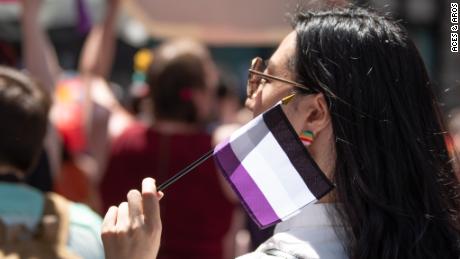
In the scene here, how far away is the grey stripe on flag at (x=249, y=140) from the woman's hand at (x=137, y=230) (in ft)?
0.70

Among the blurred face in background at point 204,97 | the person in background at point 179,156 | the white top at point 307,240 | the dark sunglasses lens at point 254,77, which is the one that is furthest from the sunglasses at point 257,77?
the blurred face in background at point 204,97

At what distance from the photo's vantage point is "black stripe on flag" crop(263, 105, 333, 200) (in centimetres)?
175

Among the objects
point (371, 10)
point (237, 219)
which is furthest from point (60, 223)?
point (237, 219)

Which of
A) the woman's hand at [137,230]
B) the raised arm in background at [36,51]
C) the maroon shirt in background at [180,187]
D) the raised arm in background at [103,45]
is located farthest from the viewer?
the raised arm in background at [103,45]

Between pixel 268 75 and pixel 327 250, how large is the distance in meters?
0.40

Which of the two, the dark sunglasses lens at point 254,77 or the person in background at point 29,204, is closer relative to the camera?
the dark sunglasses lens at point 254,77

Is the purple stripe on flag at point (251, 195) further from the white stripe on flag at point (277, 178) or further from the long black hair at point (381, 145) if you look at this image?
the long black hair at point (381, 145)

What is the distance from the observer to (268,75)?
76.2 inches

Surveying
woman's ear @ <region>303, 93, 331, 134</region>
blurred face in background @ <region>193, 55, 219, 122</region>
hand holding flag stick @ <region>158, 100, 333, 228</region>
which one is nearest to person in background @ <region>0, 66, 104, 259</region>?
hand holding flag stick @ <region>158, 100, 333, 228</region>

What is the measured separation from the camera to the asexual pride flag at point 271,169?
177 cm

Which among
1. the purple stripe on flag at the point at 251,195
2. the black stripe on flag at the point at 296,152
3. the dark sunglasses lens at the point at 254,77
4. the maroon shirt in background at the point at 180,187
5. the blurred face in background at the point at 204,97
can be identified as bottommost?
the maroon shirt in background at the point at 180,187

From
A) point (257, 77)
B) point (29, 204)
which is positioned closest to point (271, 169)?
point (257, 77)

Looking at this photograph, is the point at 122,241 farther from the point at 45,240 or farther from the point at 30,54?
the point at 30,54

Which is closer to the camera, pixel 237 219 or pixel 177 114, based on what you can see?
pixel 177 114
